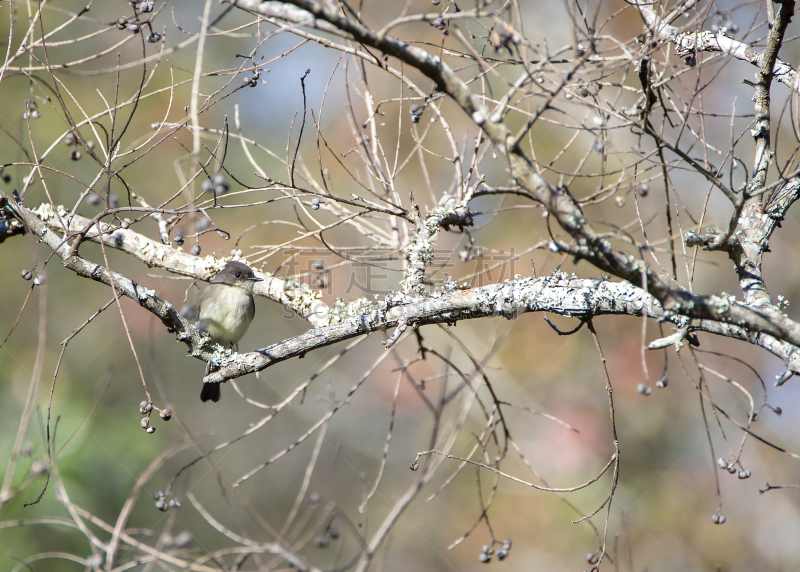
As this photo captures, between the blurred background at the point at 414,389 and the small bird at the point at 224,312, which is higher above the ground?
the blurred background at the point at 414,389

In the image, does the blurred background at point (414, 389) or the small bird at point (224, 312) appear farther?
the blurred background at point (414, 389)

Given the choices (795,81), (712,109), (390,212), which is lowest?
(390,212)

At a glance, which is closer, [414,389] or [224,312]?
[224,312]

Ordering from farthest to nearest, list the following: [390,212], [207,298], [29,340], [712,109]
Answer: [29,340] < [712,109] < [207,298] < [390,212]

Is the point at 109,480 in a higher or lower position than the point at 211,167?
lower

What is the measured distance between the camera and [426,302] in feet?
9.18

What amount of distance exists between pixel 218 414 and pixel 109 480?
3.13 m

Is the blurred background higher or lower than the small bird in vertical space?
higher

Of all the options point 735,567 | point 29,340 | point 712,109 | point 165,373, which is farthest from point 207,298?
point 735,567

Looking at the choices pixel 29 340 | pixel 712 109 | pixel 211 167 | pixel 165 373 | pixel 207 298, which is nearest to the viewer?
pixel 211 167

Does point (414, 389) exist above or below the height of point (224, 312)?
above

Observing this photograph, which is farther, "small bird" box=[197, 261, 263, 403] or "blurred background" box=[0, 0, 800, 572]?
"blurred background" box=[0, 0, 800, 572]

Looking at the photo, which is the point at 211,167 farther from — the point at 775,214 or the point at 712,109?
the point at 712,109

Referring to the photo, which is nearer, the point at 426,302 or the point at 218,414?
the point at 426,302
